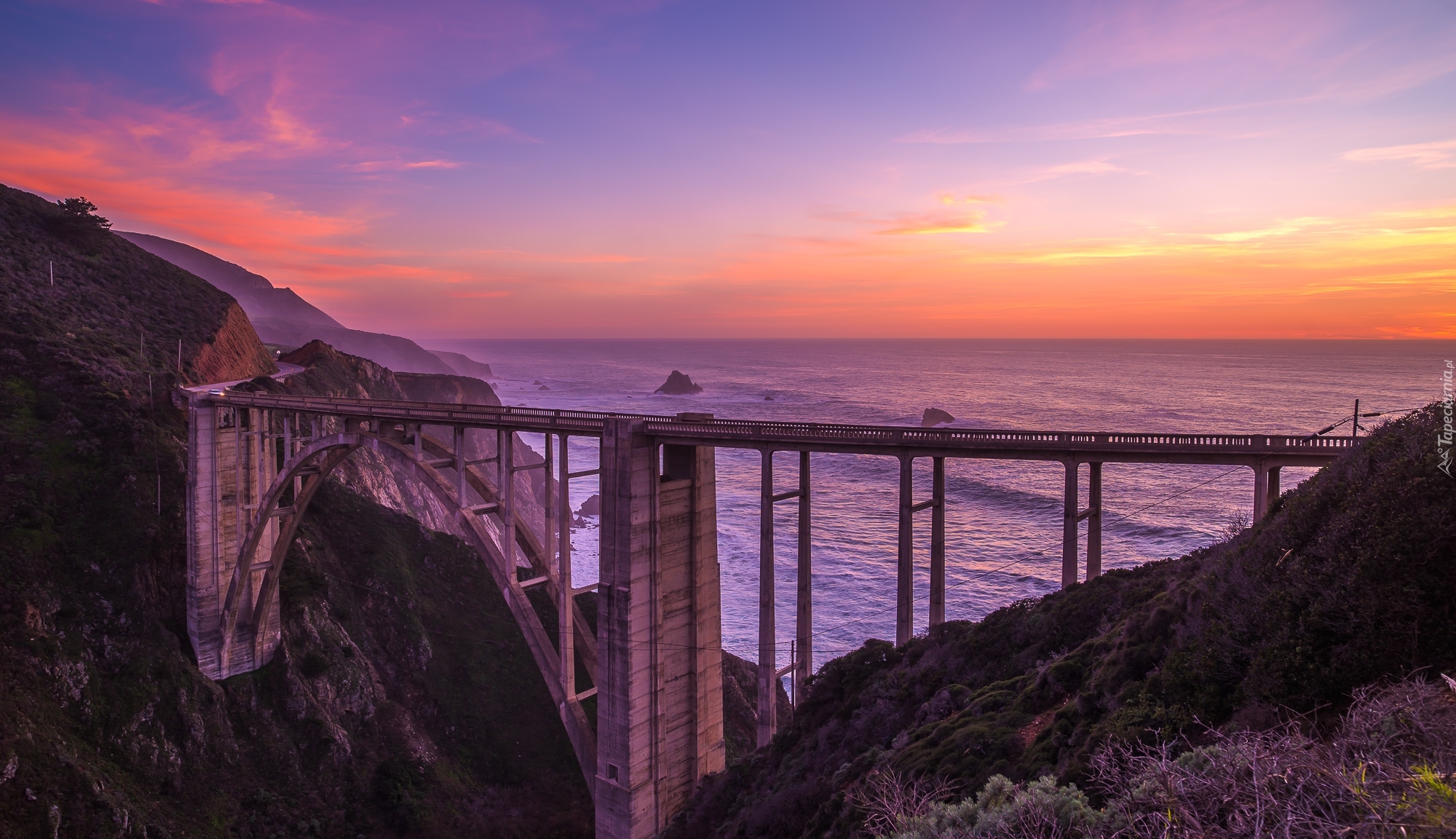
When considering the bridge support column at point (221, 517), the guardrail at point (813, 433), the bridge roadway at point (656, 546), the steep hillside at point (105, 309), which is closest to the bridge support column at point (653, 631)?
the bridge roadway at point (656, 546)

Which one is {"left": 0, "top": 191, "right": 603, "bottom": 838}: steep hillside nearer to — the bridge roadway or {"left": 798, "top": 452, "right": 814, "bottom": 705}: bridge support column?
the bridge roadway

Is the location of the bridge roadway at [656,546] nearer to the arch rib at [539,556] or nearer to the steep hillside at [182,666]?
the arch rib at [539,556]

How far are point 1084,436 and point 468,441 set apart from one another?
65.4 m

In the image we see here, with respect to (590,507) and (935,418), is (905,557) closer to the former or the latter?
(590,507)

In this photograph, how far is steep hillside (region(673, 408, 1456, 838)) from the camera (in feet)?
28.6

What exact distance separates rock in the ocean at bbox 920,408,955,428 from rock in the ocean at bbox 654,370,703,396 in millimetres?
56697

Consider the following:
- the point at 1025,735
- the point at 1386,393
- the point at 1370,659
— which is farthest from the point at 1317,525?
the point at 1386,393

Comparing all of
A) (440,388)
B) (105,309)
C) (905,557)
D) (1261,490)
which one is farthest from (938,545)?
(440,388)

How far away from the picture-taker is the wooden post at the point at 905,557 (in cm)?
1859

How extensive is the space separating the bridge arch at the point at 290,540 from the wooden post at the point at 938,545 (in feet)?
38.2

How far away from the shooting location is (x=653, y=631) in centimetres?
2203

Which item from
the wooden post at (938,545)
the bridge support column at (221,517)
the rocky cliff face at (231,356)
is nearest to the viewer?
the wooden post at (938,545)

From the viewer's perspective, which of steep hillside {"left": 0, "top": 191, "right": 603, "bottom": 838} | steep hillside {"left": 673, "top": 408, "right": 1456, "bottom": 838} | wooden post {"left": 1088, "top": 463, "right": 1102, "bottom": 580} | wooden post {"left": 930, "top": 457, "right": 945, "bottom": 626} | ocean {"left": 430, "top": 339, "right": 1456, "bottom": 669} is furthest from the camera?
ocean {"left": 430, "top": 339, "right": 1456, "bottom": 669}

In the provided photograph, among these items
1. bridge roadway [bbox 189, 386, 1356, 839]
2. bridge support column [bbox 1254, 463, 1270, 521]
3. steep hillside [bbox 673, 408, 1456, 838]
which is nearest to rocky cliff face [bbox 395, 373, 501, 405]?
bridge roadway [bbox 189, 386, 1356, 839]
